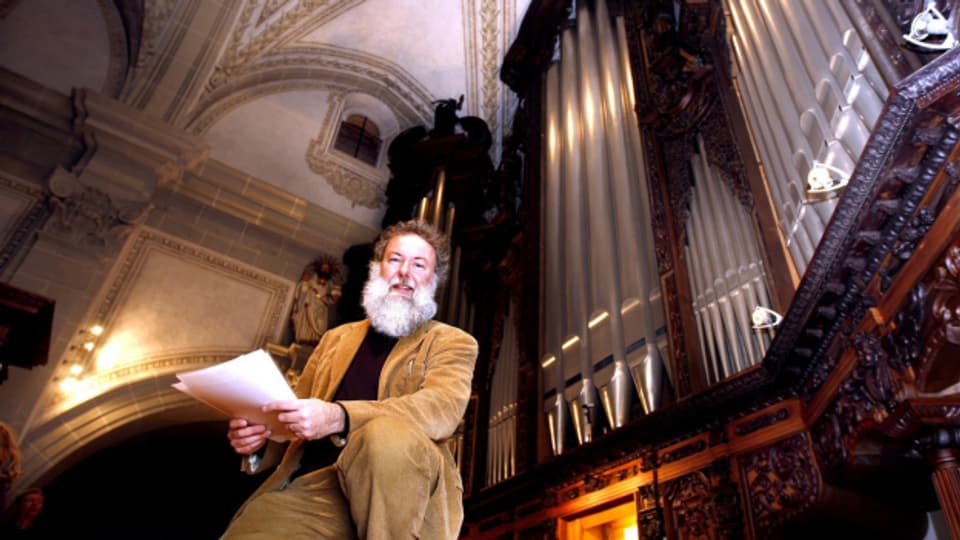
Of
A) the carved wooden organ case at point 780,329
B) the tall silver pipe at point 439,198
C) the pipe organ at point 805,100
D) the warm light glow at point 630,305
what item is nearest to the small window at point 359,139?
the tall silver pipe at point 439,198

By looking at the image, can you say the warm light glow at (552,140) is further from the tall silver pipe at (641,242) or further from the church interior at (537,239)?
the tall silver pipe at (641,242)

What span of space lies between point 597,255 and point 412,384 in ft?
9.45

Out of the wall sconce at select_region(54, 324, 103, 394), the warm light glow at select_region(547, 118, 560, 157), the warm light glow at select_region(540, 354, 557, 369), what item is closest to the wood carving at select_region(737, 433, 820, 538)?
the warm light glow at select_region(540, 354, 557, 369)

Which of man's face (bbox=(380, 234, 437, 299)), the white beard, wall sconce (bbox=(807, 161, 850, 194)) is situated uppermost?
wall sconce (bbox=(807, 161, 850, 194))

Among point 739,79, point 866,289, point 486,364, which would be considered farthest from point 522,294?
point 866,289

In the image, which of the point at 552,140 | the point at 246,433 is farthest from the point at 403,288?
the point at 552,140

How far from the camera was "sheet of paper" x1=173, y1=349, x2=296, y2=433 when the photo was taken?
1.11 m

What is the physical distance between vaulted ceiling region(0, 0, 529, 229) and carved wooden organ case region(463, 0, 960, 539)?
3.19 meters

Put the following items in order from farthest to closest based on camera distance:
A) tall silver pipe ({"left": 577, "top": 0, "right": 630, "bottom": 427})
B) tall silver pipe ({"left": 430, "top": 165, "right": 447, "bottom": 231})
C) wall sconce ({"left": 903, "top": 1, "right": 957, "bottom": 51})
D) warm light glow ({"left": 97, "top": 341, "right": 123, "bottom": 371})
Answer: tall silver pipe ({"left": 430, "top": 165, "right": 447, "bottom": 231}) < warm light glow ({"left": 97, "top": 341, "right": 123, "bottom": 371}) < tall silver pipe ({"left": 577, "top": 0, "right": 630, "bottom": 427}) < wall sconce ({"left": 903, "top": 1, "right": 957, "bottom": 51})

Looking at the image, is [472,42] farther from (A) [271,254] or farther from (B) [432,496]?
(B) [432,496]

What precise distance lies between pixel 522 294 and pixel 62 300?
133 inches

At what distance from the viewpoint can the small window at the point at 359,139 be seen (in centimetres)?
773

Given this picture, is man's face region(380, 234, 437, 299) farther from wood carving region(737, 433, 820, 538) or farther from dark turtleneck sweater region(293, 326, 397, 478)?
wood carving region(737, 433, 820, 538)

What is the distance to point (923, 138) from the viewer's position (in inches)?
64.2
